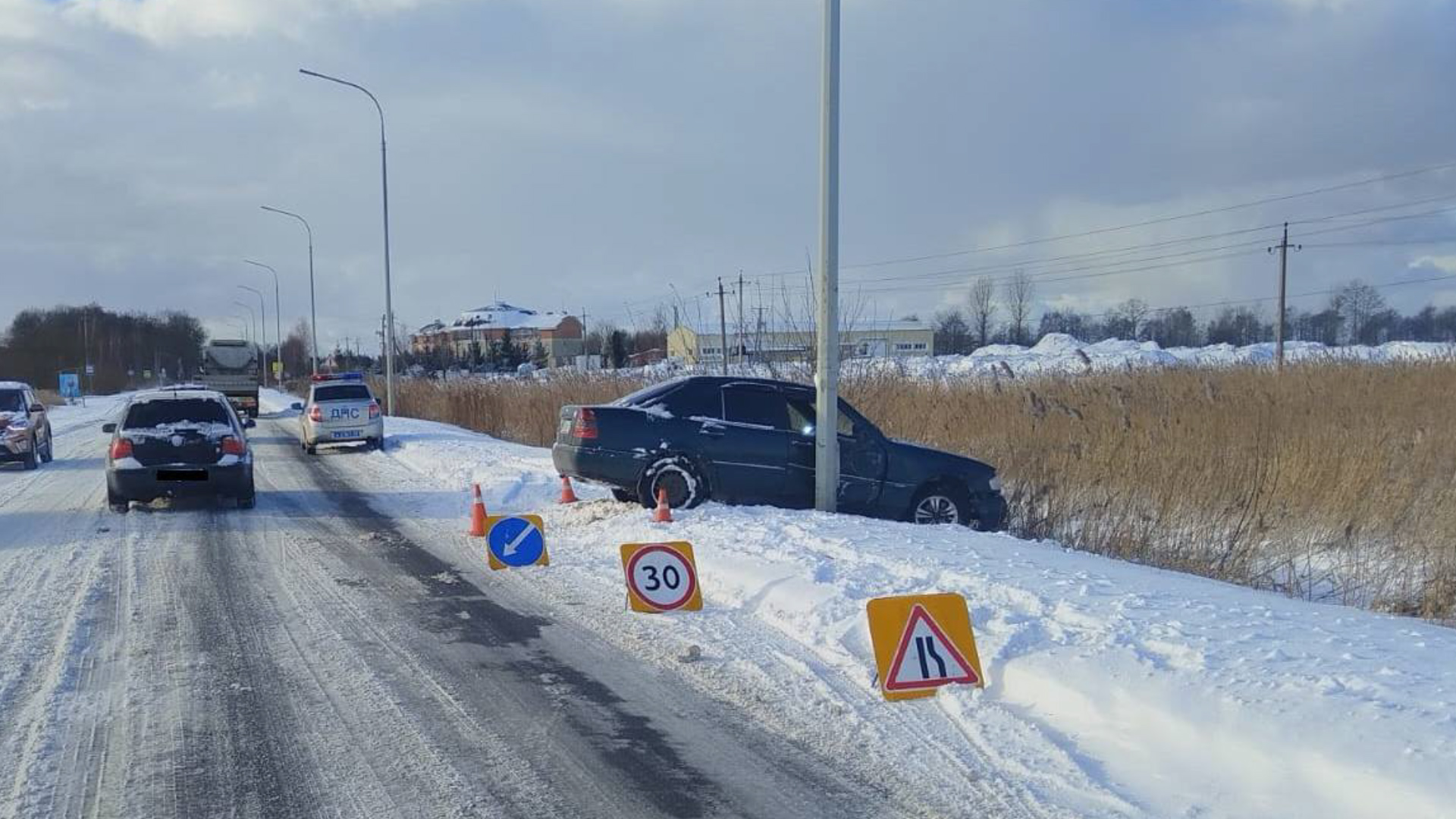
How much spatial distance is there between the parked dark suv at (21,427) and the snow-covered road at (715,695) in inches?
491

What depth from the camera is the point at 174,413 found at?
14438 millimetres

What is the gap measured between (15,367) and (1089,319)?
8126cm

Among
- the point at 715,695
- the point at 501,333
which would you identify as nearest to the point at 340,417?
the point at 715,695

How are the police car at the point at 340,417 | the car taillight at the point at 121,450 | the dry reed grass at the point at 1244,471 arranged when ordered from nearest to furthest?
the dry reed grass at the point at 1244,471
the car taillight at the point at 121,450
the police car at the point at 340,417

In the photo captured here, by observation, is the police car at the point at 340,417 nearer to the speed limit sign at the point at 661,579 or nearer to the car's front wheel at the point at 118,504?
the car's front wheel at the point at 118,504

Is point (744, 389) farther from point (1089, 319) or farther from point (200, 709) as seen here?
point (1089, 319)

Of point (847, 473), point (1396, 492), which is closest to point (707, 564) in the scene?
point (847, 473)

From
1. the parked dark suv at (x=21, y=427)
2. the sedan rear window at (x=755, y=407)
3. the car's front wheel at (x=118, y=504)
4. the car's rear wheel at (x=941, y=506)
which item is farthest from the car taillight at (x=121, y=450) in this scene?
the car's rear wheel at (x=941, y=506)

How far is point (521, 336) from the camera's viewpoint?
12081cm

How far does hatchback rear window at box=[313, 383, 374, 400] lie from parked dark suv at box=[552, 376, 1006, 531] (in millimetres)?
14488

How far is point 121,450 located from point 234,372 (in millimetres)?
29812

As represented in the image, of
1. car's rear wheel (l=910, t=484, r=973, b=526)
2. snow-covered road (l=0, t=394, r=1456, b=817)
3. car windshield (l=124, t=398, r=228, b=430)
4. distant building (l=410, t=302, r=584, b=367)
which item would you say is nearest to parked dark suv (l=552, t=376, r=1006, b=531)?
car's rear wheel (l=910, t=484, r=973, b=526)

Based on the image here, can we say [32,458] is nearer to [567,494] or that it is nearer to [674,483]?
[567,494]

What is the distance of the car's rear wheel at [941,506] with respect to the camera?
1257 centimetres
